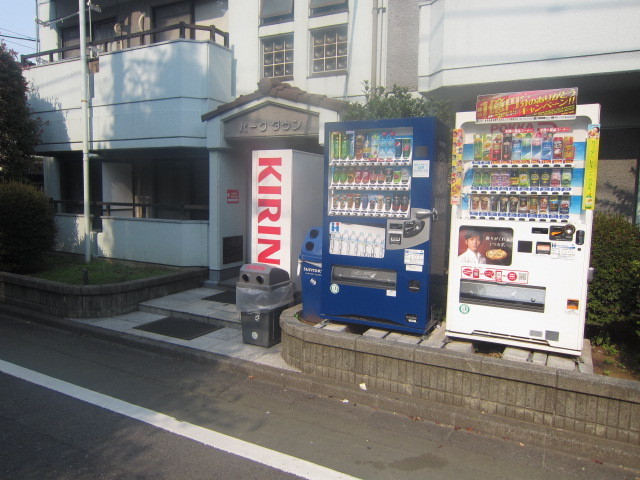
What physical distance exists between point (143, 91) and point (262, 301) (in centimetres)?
631

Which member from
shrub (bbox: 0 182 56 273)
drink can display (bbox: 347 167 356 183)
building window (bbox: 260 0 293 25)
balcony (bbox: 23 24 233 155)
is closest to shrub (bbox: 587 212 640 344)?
drink can display (bbox: 347 167 356 183)

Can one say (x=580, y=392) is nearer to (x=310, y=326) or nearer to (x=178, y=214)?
(x=310, y=326)

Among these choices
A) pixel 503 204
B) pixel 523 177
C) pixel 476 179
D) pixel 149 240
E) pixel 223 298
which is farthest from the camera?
pixel 149 240

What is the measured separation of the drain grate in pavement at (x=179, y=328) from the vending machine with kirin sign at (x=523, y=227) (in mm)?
3911

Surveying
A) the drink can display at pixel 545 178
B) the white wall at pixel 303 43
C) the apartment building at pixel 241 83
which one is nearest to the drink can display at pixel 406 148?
the drink can display at pixel 545 178

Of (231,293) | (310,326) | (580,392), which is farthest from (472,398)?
(231,293)

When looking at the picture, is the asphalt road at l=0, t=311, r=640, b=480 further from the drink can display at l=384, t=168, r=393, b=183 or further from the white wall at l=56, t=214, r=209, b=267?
the white wall at l=56, t=214, r=209, b=267

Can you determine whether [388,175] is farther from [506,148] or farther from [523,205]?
[523,205]

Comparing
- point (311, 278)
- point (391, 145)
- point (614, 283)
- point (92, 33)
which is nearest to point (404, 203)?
point (391, 145)

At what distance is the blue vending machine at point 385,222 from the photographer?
525cm

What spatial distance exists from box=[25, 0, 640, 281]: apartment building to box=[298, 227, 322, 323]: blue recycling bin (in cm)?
149

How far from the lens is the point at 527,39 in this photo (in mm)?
6406

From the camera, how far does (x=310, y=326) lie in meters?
5.71

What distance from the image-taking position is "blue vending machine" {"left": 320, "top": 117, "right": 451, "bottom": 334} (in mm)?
5246
